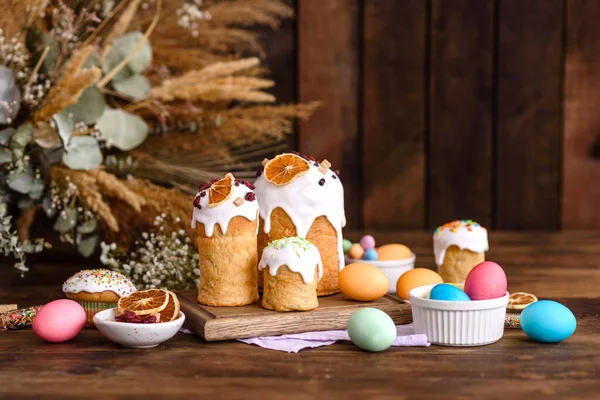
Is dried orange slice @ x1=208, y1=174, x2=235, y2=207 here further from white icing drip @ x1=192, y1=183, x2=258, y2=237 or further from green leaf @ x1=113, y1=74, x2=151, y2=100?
green leaf @ x1=113, y1=74, x2=151, y2=100

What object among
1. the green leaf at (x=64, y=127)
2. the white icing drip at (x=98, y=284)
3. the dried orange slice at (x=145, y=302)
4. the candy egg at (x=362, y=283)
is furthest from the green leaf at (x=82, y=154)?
the candy egg at (x=362, y=283)

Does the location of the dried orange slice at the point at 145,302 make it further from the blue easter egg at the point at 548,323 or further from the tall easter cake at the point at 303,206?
the blue easter egg at the point at 548,323

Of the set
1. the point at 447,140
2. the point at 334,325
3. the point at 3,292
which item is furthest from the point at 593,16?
the point at 3,292

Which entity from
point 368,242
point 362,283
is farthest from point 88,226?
point 362,283

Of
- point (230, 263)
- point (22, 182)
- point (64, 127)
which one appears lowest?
point (230, 263)

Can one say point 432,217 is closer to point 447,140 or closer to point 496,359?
point 447,140

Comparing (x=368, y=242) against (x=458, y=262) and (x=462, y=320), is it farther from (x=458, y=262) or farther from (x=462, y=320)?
(x=462, y=320)

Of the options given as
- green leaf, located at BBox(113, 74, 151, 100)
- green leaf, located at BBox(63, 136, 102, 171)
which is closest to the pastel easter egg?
green leaf, located at BBox(63, 136, 102, 171)
